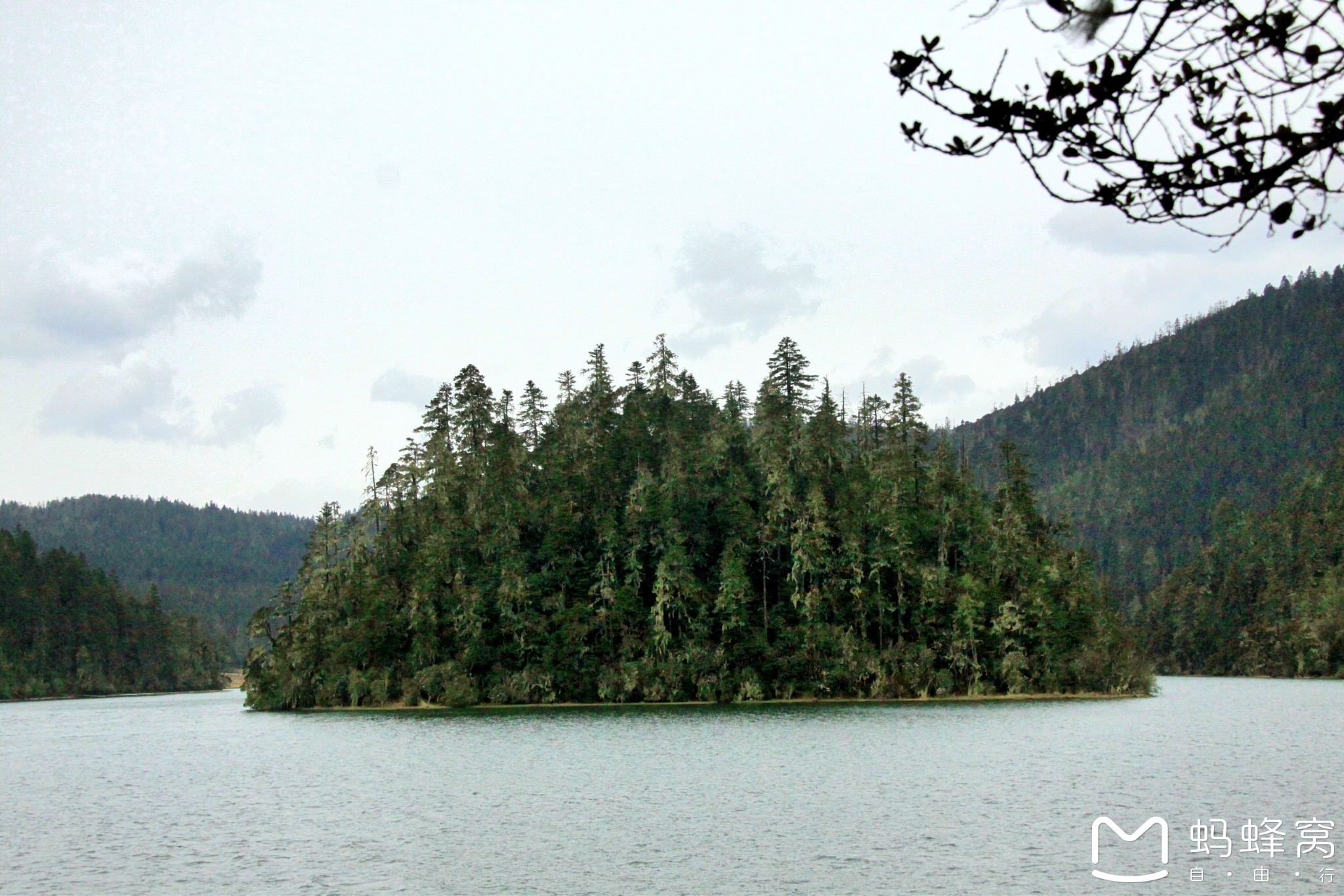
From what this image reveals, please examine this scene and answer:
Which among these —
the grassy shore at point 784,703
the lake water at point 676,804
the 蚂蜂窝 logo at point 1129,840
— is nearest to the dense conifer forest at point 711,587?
the grassy shore at point 784,703

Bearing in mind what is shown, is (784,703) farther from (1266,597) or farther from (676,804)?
(1266,597)

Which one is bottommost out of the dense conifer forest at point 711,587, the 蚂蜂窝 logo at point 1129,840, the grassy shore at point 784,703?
the grassy shore at point 784,703

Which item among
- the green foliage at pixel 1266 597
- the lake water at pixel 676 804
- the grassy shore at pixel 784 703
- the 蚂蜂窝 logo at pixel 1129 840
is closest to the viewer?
the 蚂蜂窝 logo at pixel 1129 840

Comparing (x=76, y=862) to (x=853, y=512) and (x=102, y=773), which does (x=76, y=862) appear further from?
(x=853, y=512)

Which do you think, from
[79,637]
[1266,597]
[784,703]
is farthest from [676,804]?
[79,637]

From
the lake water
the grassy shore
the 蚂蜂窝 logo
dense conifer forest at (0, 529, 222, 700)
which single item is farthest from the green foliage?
dense conifer forest at (0, 529, 222, 700)

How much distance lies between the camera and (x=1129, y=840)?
28.7 m

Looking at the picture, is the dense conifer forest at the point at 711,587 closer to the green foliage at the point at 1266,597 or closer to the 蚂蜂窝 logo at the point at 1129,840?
the green foliage at the point at 1266,597

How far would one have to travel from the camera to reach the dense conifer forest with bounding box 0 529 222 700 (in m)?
153

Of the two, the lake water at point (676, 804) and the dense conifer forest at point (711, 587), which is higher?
the dense conifer forest at point (711, 587)

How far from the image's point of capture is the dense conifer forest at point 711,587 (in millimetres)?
90500

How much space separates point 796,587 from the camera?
93188mm

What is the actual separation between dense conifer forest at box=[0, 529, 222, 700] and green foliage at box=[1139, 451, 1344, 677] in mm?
147679

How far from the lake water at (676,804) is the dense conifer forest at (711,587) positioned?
18.9 m
